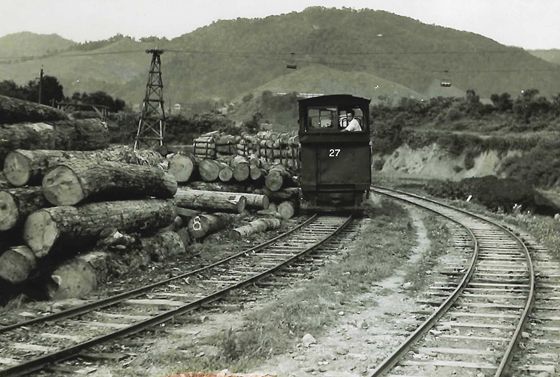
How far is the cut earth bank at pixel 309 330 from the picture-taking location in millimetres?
6305

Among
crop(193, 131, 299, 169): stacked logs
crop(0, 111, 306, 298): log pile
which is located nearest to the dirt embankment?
crop(193, 131, 299, 169): stacked logs

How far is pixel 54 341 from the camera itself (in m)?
6.94

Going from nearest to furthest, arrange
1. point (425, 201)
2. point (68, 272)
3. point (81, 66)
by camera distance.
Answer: point (68, 272), point (425, 201), point (81, 66)

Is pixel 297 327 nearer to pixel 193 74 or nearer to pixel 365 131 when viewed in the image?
pixel 365 131

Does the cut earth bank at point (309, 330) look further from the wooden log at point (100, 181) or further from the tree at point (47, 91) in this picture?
the tree at point (47, 91)

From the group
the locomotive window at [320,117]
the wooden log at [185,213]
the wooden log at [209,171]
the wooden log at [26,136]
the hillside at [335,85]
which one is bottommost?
the wooden log at [185,213]

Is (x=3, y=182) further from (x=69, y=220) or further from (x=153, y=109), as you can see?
(x=153, y=109)

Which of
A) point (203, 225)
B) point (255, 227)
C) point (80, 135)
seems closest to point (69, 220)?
point (80, 135)

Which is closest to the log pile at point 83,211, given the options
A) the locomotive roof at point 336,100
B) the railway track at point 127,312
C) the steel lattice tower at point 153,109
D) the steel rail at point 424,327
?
the railway track at point 127,312

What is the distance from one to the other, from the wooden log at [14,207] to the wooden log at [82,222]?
0.14m

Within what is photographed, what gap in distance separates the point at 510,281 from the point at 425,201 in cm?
1481

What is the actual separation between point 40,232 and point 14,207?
506mm

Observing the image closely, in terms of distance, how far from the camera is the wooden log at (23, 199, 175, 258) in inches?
354

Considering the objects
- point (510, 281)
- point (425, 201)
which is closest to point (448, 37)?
point (425, 201)
